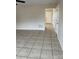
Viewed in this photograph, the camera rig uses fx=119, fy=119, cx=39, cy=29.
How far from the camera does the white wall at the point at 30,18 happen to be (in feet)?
38.1

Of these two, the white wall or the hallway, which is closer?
the hallway

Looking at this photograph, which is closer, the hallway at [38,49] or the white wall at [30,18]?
the hallway at [38,49]

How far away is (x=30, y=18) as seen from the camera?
1190 cm

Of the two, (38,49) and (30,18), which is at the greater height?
(30,18)

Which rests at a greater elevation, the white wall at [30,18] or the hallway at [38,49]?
the white wall at [30,18]

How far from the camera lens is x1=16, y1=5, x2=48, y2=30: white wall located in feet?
38.1

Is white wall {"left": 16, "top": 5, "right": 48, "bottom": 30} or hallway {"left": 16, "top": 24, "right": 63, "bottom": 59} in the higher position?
white wall {"left": 16, "top": 5, "right": 48, "bottom": 30}

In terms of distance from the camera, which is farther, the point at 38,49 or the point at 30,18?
the point at 30,18
